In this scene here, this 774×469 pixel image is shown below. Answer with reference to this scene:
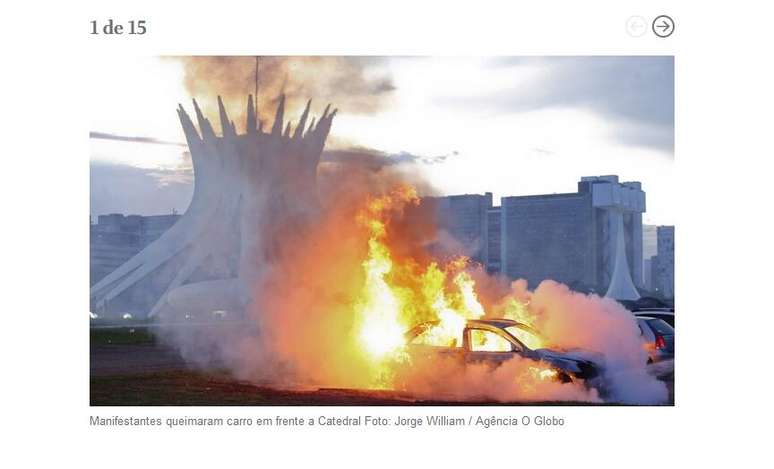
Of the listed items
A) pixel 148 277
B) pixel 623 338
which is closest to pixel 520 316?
pixel 623 338

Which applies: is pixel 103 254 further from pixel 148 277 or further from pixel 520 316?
pixel 520 316

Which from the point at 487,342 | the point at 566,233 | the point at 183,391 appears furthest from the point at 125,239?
the point at 566,233

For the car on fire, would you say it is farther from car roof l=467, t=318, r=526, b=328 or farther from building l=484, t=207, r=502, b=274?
building l=484, t=207, r=502, b=274

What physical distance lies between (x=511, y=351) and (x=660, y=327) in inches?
195

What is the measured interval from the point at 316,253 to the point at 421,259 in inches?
104

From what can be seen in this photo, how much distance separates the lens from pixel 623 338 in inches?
642

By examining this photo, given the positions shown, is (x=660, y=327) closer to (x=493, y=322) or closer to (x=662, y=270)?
(x=493, y=322)

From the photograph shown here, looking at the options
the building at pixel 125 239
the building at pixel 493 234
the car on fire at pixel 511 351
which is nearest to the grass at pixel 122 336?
the building at pixel 125 239

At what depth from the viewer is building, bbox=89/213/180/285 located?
136 ft

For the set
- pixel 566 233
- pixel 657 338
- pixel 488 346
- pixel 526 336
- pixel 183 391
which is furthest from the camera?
pixel 566 233

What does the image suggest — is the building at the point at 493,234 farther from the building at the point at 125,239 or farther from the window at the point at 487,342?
the window at the point at 487,342

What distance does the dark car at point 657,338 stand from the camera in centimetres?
1741

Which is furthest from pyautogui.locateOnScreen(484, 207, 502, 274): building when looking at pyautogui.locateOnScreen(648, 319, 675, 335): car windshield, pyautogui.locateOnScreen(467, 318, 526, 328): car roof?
pyautogui.locateOnScreen(467, 318, 526, 328): car roof

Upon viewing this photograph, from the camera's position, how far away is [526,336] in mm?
15570
